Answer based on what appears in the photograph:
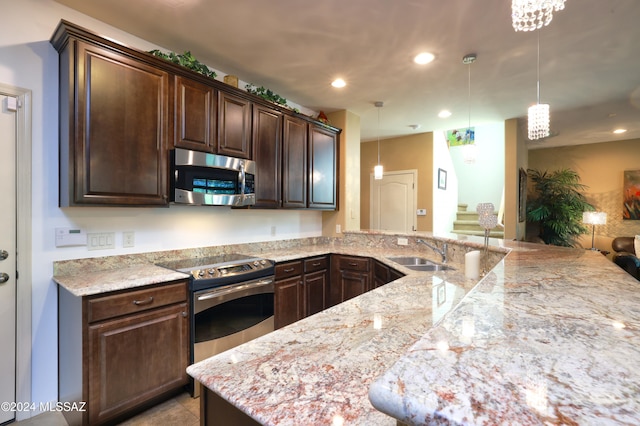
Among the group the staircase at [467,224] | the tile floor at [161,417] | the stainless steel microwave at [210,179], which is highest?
the stainless steel microwave at [210,179]

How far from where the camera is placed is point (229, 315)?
7.58ft

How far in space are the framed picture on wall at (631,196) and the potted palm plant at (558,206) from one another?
0.54 metres

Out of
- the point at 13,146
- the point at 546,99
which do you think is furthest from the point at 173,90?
the point at 546,99

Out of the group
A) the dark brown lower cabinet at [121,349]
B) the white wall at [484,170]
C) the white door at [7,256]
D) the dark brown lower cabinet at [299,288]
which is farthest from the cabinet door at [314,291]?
the white wall at [484,170]

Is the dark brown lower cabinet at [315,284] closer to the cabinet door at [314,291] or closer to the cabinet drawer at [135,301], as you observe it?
the cabinet door at [314,291]

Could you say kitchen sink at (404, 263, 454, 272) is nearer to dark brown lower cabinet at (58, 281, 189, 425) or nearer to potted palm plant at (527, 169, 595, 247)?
dark brown lower cabinet at (58, 281, 189, 425)

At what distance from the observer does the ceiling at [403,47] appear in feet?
6.76

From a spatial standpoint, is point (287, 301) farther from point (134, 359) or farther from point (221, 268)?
point (134, 359)

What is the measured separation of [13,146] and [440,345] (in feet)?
8.33

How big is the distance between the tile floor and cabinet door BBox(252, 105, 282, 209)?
167 centimetres

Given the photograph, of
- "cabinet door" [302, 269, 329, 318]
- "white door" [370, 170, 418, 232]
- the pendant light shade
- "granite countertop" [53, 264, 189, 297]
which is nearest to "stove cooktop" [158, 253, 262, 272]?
"granite countertop" [53, 264, 189, 297]

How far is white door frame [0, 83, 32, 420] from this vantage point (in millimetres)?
1869

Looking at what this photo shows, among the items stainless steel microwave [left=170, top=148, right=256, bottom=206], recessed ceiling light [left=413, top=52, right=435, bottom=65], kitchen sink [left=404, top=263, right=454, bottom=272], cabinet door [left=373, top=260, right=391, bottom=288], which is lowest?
cabinet door [left=373, top=260, right=391, bottom=288]

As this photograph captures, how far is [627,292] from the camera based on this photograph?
93 centimetres
